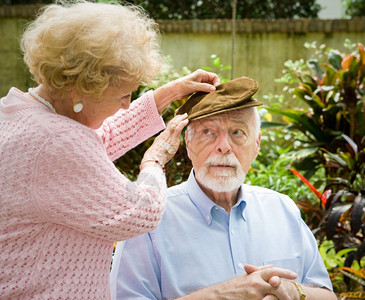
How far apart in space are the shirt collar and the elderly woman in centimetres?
50

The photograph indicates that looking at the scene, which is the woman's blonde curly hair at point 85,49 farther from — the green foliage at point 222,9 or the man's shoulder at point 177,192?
the green foliage at point 222,9

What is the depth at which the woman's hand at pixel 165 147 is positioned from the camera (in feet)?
5.88

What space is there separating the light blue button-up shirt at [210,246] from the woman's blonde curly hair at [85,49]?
0.70 m

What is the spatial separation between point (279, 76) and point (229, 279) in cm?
516

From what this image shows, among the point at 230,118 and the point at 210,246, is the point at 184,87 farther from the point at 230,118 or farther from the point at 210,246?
the point at 210,246

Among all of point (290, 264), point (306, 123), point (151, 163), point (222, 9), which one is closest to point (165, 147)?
point (151, 163)

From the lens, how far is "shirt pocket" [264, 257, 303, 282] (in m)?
2.07

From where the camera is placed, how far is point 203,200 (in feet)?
6.89

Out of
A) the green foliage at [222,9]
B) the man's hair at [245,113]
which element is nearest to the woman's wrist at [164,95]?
the man's hair at [245,113]

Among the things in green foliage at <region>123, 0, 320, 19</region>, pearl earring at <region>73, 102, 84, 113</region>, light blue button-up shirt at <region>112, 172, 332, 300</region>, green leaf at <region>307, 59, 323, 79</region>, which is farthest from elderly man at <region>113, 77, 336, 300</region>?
green foliage at <region>123, 0, 320, 19</region>

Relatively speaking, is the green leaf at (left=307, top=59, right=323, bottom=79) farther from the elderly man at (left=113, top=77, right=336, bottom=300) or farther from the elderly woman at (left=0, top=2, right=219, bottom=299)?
the elderly woman at (left=0, top=2, right=219, bottom=299)

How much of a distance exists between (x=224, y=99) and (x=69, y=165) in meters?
0.78

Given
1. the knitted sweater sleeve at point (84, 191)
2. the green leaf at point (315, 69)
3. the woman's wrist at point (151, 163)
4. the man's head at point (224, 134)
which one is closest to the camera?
the knitted sweater sleeve at point (84, 191)

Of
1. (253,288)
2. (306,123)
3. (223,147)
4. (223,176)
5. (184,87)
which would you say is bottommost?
(306,123)
